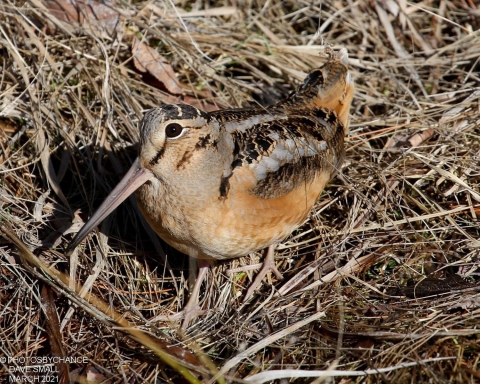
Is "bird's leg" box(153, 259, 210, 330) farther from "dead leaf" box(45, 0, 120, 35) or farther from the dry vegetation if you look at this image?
"dead leaf" box(45, 0, 120, 35)

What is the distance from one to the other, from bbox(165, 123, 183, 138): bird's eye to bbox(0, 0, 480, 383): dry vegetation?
3.37ft

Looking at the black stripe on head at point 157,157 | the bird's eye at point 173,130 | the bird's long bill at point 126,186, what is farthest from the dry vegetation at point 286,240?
the bird's eye at point 173,130

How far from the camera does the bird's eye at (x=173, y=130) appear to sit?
3.37 metres

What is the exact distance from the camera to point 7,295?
3.79m

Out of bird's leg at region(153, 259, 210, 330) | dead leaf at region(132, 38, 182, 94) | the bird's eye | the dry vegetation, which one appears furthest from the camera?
dead leaf at region(132, 38, 182, 94)

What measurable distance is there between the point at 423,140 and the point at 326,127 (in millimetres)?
921

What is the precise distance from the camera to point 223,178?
11.8 ft

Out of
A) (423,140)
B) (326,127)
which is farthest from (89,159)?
(423,140)

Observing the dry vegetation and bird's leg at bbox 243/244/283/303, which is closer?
the dry vegetation

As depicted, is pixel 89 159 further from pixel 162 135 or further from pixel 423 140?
pixel 423 140

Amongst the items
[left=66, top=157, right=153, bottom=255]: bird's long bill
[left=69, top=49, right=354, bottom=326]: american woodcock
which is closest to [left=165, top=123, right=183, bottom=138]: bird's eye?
[left=69, top=49, right=354, bottom=326]: american woodcock

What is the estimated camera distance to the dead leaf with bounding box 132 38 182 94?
4.91 metres

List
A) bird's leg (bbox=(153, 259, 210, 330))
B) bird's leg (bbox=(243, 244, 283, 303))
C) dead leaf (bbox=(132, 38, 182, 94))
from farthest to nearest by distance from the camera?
1. dead leaf (bbox=(132, 38, 182, 94))
2. bird's leg (bbox=(243, 244, 283, 303))
3. bird's leg (bbox=(153, 259, 210, 330))

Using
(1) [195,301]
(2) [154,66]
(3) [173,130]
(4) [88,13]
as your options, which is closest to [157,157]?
(3) [173,130]
